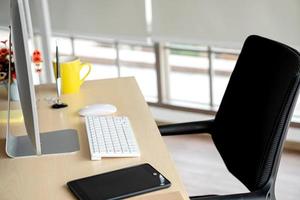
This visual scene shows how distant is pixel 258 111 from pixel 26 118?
0.72 m

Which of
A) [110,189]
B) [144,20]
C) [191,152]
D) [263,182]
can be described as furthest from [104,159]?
[144,20]

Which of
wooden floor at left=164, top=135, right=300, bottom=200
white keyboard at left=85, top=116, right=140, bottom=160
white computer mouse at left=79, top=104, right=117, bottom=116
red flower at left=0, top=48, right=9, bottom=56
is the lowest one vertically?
wooden floor at left=164, top=135, right=300, bottom=200

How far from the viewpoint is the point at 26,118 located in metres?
1.55

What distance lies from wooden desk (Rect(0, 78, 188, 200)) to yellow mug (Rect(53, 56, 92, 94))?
97 millimetres

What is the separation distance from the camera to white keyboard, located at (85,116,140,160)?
1.61 metres

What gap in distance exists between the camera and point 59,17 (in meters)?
4.06

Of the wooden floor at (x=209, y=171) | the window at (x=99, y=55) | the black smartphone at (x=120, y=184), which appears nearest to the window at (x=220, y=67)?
the wooden floor at (x=209, y=171)

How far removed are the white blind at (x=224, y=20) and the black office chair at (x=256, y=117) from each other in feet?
4.48

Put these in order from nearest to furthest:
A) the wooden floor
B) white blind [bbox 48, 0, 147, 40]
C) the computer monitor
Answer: the computer monitor, the wooden floor, white blind [bbox 48, 0, 147, 40]

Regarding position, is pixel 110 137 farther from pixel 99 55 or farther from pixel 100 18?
pixel 99 55

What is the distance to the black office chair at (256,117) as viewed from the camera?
158cm

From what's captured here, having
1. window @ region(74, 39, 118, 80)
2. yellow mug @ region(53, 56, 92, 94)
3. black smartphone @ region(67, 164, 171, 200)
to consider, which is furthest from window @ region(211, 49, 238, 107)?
black smartphone @ region(67, 164, 171, 200)

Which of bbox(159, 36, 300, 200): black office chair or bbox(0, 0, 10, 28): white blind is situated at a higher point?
bbox(0, 0, 10, 28): white blind

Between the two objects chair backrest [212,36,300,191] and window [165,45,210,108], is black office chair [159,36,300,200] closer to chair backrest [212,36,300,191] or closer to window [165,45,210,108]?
chair backrest [212,36,300,191]
